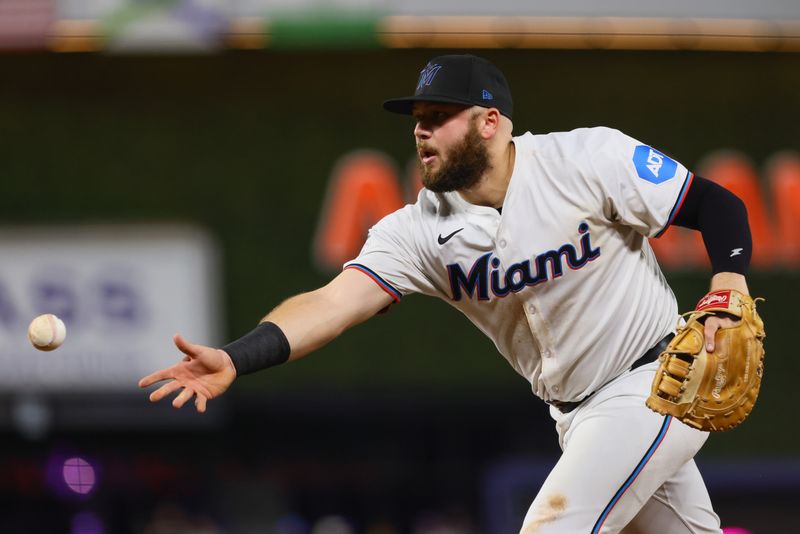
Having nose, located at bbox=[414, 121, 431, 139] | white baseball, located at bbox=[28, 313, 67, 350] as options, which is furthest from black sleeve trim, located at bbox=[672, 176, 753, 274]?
white baseball, located at bbox=[28, 313, 67, 350]

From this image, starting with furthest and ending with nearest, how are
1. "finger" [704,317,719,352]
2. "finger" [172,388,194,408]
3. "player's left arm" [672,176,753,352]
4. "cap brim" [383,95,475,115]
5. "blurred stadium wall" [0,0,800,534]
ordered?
"blurred stadium wall" [0,0,800,534] < "cap brim" [383,95,475,115] < "player's left arm" [672,176,753,352] < "finger" [704,317,719,352] < "finger" [172,388,194,408]

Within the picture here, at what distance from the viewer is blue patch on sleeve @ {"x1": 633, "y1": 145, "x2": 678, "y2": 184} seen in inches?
162

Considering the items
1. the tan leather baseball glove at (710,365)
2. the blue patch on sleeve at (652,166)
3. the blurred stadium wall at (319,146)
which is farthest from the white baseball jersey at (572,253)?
the blurred stadium wall at (319,146)

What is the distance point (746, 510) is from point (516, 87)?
486 centimetres

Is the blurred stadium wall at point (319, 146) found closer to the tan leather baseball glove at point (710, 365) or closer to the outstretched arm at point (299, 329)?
the outstretched arm at point (299, 329)

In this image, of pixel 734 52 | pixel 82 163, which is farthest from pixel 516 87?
pixel 82 163

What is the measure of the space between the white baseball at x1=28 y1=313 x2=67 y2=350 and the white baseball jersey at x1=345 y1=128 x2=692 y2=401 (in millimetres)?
1071

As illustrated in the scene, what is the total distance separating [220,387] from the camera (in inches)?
153

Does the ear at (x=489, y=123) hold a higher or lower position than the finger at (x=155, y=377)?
higher

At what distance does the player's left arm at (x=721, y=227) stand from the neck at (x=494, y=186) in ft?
1.85

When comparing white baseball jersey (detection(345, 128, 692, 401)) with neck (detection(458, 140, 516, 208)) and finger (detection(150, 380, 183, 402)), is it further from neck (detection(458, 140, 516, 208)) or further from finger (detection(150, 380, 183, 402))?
finger (detection(150, 380, 183, 402))

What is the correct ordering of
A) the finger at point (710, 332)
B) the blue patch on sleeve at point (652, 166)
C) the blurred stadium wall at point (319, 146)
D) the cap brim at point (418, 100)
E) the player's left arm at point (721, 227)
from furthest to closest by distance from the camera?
the blurred stadium wall at point (319, 146) → the cap brim at point (418, 100) → the blue patch on sleeve at point (652, 166) → the player's left arm at point (721, 227) → the finger at point (710, 332)

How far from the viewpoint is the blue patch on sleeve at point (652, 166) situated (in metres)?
4.12

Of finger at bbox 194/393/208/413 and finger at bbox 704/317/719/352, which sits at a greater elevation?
finger at bbox 704/317/719/352
